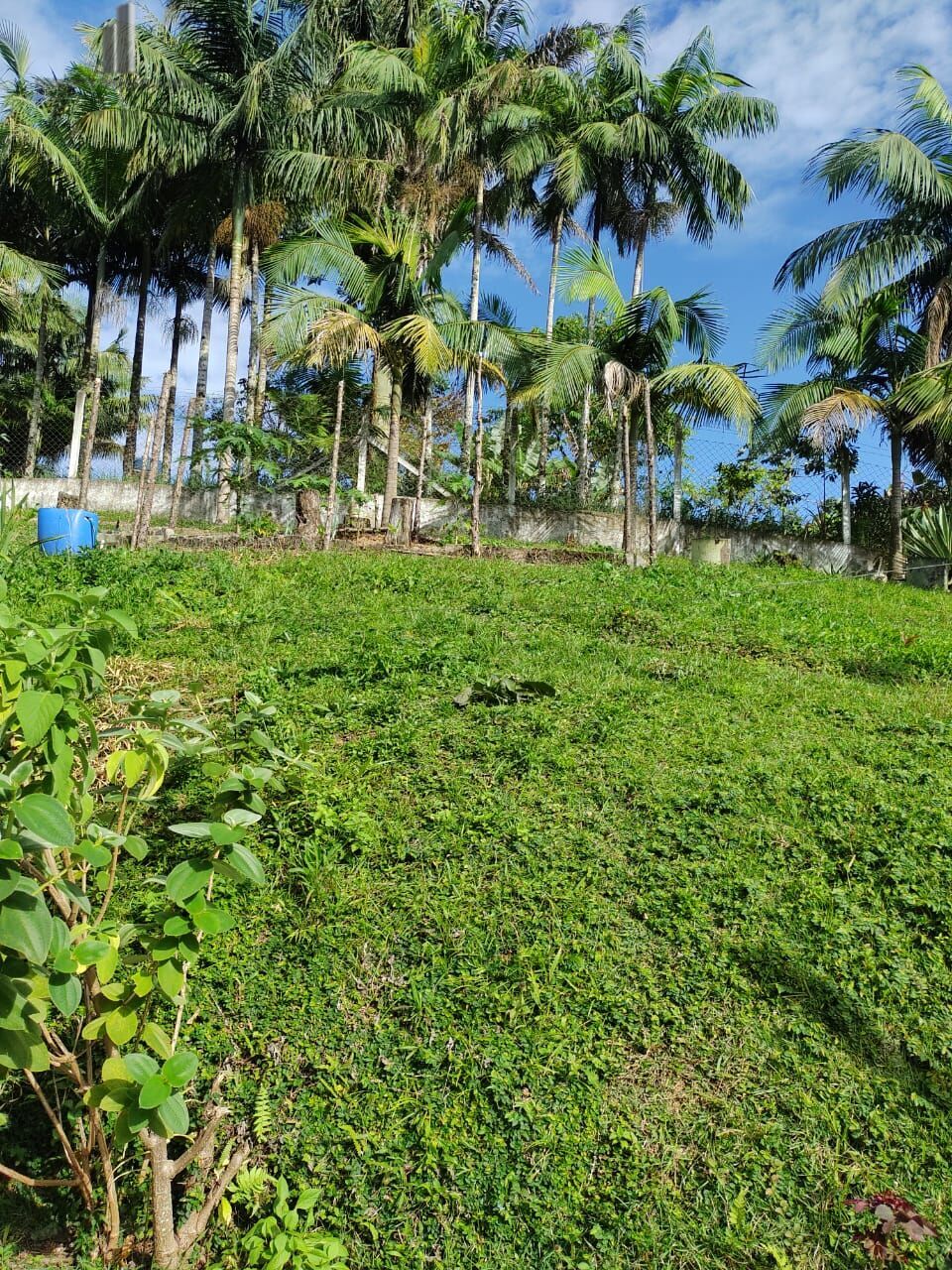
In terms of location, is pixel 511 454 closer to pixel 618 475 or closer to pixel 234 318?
pixel 618 475

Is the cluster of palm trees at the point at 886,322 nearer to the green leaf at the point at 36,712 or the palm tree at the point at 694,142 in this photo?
the palm tree at the point at 694,142

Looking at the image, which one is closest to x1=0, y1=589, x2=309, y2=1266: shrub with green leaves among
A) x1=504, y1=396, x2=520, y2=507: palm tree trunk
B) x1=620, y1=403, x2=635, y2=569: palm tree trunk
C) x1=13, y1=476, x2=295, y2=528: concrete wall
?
x1=620, y1=403, x2=635, y2=569: palm tree trunk

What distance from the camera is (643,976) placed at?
9.63 ft

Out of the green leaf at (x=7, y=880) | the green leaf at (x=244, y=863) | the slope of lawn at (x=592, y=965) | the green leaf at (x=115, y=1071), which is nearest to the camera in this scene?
the green leaf at (x=7, y=880)

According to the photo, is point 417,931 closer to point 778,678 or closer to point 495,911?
point 495,911

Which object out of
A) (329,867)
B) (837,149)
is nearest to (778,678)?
(329,867)

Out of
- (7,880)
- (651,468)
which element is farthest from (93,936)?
(651,468)

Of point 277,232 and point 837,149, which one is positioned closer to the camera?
point 837,149

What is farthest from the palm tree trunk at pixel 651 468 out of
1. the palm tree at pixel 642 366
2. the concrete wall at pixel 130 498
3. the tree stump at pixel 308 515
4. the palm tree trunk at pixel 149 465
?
the concrete wall at pixel 130 498

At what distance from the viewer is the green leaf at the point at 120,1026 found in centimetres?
188

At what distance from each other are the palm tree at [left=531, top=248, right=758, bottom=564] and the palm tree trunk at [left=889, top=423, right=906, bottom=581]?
12.4ft

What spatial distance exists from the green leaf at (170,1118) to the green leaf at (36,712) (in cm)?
74

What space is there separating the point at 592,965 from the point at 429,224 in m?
18.7

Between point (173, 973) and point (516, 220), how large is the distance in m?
22.9
